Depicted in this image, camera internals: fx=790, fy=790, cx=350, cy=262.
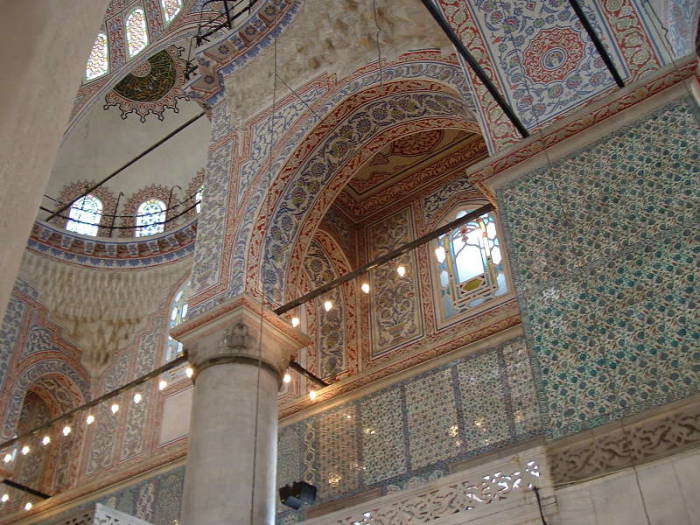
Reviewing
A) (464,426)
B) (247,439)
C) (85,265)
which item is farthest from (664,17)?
(85,265)

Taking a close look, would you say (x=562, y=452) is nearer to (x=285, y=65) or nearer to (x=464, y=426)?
(x=464, y=426)

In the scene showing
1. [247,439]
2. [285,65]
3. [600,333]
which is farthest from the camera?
[285,65]

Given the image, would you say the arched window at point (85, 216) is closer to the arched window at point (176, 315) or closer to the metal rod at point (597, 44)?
the arched window at point (176, 315)

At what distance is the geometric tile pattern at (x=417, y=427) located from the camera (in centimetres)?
699

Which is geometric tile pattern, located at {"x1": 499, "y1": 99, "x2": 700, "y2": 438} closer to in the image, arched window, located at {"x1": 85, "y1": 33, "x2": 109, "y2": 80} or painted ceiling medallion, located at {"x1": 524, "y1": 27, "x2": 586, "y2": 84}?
painted ceiling medallion, located at {"x1": 524, "y1": 27, "x2": 586, "y2": 84}

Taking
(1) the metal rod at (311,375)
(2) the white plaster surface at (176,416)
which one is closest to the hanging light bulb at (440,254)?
(1) the metal rod at (311,375)

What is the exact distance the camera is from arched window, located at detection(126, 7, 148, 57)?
1219 cm

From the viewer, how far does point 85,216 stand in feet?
39.3

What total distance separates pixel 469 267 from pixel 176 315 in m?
4.45

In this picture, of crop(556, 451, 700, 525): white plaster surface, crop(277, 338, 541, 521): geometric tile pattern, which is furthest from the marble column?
crop(556, 451, 700, 525): white plaster surface

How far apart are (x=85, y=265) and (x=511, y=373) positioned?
22.1ft

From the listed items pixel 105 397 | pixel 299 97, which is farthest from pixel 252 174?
pixel 105 397

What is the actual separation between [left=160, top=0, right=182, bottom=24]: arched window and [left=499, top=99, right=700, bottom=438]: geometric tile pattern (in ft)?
27.8

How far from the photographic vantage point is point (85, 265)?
11.2 meters
